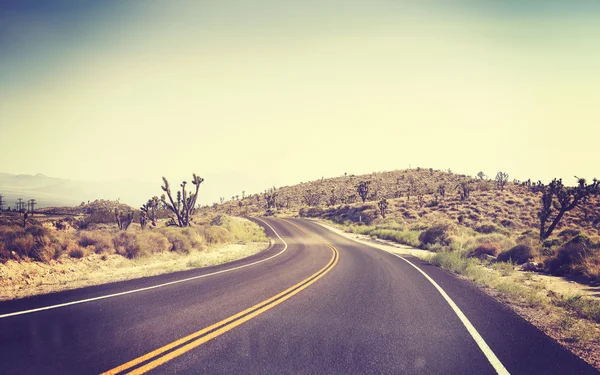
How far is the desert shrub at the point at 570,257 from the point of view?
11727 millimetres

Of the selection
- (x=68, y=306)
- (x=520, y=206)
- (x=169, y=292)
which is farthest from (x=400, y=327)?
(x=520, y=206)

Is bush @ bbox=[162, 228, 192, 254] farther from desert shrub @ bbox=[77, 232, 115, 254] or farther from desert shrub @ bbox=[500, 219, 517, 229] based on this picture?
desert shrub @ bbox=[500, 219, 517, 229]

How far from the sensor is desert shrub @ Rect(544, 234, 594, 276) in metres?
11.7

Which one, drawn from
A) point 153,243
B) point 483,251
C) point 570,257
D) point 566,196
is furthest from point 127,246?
point 566,196

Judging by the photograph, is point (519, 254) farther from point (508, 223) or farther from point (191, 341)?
point (508, 223)

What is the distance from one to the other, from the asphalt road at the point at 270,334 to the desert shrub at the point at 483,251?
10778 millimetres

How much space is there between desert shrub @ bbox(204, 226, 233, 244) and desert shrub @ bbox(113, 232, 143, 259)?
654cm

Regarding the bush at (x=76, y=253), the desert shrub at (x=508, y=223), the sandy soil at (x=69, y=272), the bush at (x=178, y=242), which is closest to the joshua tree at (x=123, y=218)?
the bush at (x=178, y=242)

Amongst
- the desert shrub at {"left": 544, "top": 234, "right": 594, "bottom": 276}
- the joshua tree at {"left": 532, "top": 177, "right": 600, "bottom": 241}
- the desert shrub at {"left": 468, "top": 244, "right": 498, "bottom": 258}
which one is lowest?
the desert shrub at {"left": 468, "top": 244, "right": 498, "bottom": 258}

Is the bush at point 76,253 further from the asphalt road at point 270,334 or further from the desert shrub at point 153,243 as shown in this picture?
the asphalt road at point 270,334

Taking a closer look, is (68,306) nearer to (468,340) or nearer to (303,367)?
(303,367)

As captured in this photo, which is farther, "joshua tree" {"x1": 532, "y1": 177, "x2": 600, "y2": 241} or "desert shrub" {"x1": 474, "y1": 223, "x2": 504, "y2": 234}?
"desert shrub" {"x1": 474, "y1": 223, "x2": 504, "y2": 234}

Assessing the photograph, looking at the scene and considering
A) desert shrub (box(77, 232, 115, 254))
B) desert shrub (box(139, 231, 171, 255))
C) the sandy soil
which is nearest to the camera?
the sandy soil

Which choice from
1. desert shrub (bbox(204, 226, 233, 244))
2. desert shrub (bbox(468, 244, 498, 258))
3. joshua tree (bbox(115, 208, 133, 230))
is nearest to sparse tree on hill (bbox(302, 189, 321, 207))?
joshua tree (bbox(115, 208, 133, 230))
